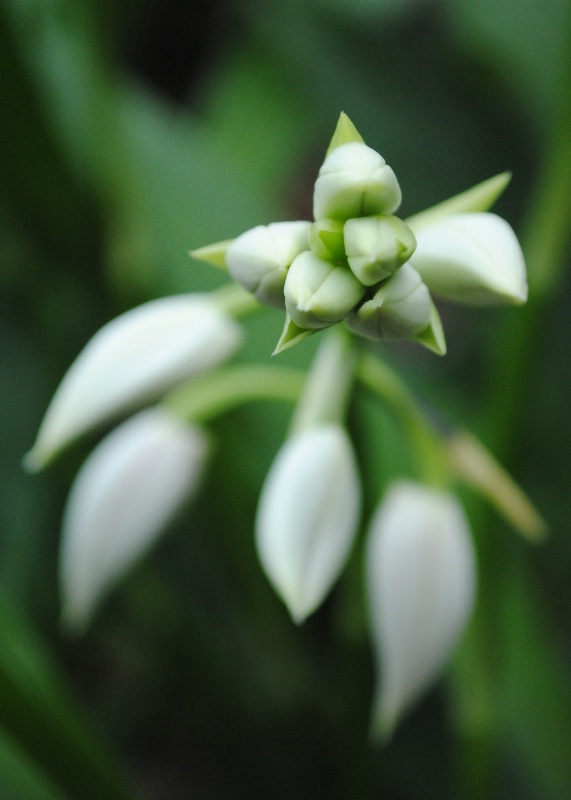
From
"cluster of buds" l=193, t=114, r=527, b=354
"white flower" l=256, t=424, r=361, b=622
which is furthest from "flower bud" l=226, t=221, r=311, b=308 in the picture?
"white flower" l=256, t=424, r=361, b=622

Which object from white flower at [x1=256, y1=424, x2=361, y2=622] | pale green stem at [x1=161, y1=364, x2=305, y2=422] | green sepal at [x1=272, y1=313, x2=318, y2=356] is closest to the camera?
green sepal at [x1=272, y1=313, x2=318, y2=356]

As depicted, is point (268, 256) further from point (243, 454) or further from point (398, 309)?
point (243, 454)

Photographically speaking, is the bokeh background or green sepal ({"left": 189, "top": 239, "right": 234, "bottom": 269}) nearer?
green sepal ({"left": 189, "top": 239, "right": 234, "bottom": 269})

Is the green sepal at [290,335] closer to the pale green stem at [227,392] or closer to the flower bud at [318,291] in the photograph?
the flower bud at [318,291]

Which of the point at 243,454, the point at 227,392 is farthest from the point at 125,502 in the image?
the point at 243,454

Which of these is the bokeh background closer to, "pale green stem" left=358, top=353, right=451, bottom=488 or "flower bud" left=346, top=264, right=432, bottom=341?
"pale green stem" left=358, top=353, right=451, bottom=488

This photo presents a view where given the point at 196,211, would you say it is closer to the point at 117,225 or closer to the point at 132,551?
the point at 117,225

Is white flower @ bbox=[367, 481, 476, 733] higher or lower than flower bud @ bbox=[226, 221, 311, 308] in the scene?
lower
